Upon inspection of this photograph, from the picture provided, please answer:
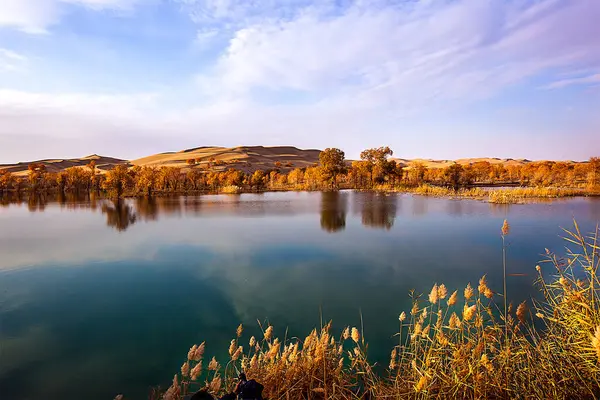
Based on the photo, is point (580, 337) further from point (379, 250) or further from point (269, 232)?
point (269, 232)

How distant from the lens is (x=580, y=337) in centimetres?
304

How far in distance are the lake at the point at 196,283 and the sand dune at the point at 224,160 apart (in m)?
58.0

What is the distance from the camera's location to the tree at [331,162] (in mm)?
46406

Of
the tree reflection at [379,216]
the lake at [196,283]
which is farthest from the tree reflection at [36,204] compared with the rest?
the tree reflection at [379,216]

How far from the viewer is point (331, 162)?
153 feet

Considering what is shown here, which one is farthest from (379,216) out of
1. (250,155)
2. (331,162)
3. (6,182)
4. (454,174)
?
(250,155)

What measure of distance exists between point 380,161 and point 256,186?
18.5m

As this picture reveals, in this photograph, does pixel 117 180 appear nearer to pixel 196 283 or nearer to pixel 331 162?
pixel 331 162

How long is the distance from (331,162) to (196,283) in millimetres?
39425

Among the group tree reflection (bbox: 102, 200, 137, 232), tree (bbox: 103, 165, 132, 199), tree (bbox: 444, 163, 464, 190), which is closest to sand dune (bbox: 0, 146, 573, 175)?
tree (bbox: 444, 163, 464, 190)

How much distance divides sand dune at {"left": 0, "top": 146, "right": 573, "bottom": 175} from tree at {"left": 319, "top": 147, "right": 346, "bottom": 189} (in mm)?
27841

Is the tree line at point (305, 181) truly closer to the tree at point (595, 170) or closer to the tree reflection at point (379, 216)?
the tree at point (595, 170)

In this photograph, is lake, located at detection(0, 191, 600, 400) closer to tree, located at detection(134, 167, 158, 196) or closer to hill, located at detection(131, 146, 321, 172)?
tree, located at detection(134, 167, 158, 196)

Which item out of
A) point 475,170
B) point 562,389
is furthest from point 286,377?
point 475,170
